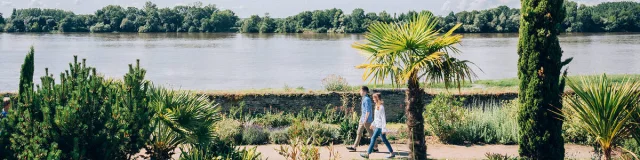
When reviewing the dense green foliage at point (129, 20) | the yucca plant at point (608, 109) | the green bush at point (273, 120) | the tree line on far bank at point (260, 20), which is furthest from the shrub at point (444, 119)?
the dense green foliage at point (129, 20)

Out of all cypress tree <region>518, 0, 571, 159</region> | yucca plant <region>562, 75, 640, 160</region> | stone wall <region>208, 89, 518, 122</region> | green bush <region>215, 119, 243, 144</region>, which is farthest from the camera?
stone wall <region>208, 89, 518, 122</region>

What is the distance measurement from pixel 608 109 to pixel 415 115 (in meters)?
2.90

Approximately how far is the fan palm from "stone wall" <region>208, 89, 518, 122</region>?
792 centimetres

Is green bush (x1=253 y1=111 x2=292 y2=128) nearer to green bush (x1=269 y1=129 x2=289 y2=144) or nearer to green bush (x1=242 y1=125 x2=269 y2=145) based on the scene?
green bush (x1=242 y1=125 x2=269 y2=145)

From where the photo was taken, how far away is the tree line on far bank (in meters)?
89.0

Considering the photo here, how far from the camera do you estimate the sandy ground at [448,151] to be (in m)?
13.9

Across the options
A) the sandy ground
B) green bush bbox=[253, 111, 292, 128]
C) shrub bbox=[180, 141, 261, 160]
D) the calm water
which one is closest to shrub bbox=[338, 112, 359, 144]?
the sandy ground

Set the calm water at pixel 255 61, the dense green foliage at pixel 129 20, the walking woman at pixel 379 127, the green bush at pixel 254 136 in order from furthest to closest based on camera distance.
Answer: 1. the dense green foliage at pixel 129 20
2. the calm water at pixel 255 61
3. the green bush at pixel 254 136
4. the walking woman at pixel 379 127

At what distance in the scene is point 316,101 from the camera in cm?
2033

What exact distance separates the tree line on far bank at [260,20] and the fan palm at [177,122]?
241 feet

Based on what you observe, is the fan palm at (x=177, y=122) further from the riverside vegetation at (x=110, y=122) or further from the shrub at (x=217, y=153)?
the shrub at (x=217, y=153)

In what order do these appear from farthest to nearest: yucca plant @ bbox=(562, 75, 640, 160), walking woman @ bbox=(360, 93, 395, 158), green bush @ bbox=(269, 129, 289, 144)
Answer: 1. green bush @ bbox=(269, 129, 289, 144)
2. walking woman @ bbox=(360, 93, 395, 158)
3. yucca plant @ bbox=(562, 75, 640, 160)

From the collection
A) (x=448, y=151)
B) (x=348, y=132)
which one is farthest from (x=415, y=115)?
(x=348, y=132)

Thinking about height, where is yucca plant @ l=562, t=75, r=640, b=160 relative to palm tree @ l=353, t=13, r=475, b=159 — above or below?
below
